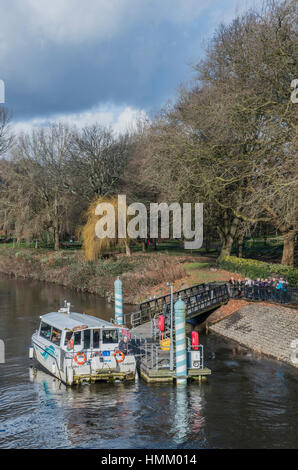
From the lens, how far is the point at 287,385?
2439cm

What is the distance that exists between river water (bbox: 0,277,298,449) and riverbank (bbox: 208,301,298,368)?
46.3 inches

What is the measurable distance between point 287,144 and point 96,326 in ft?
66.1

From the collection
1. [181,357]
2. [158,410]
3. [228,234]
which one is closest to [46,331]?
[181,357]

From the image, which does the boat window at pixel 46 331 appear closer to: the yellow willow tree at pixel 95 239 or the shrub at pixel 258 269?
the shrub at pixel 258 269

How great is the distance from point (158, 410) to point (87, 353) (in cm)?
513

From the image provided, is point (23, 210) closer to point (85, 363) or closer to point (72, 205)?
point (72, 205)

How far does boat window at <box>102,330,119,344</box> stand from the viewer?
84.3 feet

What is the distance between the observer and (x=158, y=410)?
848 inches

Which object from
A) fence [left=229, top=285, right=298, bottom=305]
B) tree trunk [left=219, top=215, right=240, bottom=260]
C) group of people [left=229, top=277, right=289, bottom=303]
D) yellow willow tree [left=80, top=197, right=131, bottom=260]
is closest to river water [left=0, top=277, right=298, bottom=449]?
fence [left=229, top=285, right=298, bottom=305]

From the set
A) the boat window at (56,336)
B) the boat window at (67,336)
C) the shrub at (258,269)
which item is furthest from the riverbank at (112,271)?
the boat window at (67,336)

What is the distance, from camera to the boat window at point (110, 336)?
1011 inches

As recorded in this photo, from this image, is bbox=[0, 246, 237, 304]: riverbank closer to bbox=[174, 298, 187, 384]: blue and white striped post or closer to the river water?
the river water

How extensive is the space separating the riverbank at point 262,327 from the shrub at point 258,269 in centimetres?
324

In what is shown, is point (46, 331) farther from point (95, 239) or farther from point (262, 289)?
point (95, 239)
